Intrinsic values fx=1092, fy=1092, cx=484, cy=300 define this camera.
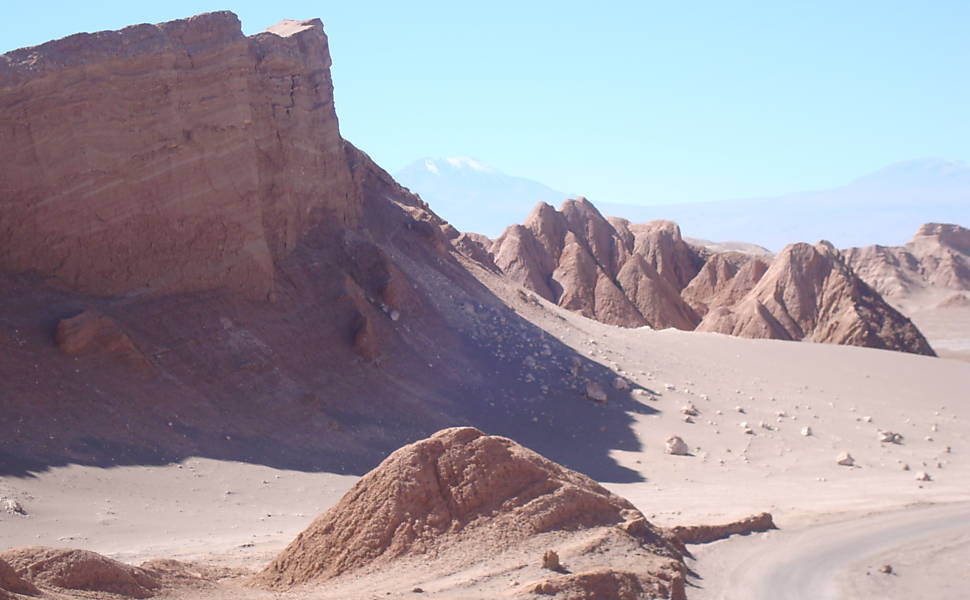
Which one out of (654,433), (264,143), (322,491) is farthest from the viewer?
(654,433)

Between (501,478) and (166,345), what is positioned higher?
(166,345)

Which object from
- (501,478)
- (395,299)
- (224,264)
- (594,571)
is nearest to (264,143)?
(224,264)

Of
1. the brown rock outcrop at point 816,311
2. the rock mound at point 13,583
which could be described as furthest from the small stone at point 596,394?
the brown rock outcrop at point 816,311

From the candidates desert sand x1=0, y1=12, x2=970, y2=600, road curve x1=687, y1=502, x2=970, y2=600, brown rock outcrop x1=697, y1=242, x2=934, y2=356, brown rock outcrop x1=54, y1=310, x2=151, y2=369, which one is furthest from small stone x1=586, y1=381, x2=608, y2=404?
brown rock outcrop x1=697, y1=242, x2=934, y2=356

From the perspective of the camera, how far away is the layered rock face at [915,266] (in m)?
88.9

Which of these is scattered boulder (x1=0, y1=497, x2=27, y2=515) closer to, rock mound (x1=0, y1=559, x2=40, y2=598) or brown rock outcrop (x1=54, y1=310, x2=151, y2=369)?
brown rock outcrop (x1=54, y1=310, x2=151, y2=369)

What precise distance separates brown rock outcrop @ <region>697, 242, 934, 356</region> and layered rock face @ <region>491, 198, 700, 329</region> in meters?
4.73

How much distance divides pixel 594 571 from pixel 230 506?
7.23 meters

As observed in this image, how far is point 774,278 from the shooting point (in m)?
57.0

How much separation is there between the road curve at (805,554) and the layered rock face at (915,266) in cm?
7307

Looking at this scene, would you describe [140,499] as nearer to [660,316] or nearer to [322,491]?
[322,491]

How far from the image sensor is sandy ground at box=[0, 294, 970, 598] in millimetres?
14773

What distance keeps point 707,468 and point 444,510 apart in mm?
11731

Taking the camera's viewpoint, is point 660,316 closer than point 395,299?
No
